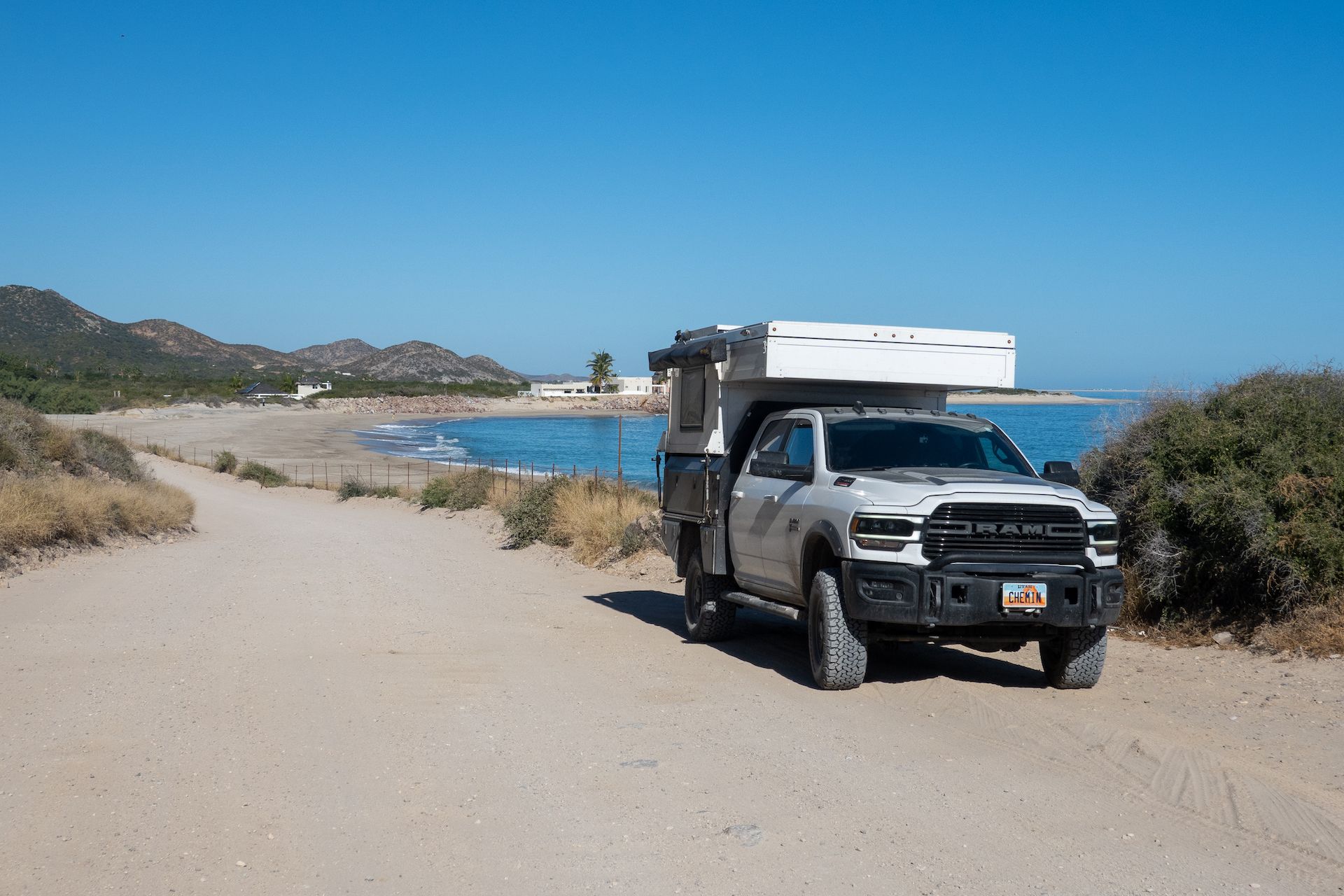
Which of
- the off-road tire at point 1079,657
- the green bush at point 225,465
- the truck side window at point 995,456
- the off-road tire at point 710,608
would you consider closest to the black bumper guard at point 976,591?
the off-road tire at point 1079,657

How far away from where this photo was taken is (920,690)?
8.73 metres

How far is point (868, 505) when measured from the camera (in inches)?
324

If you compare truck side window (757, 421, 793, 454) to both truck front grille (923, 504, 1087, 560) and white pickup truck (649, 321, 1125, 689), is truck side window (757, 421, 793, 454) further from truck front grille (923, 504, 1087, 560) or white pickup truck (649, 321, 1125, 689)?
truck front grille (923, 504, 1087, 560)

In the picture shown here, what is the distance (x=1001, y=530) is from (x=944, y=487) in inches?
18.7

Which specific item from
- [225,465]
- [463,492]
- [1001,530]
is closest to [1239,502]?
[1001,530]

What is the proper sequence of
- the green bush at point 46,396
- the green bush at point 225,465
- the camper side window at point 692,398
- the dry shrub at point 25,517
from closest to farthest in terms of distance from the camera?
the camper side window at point 692,398 < the dry shrub at point 25,517 < the green bush at point 225,465 < the green bush at point 46,396

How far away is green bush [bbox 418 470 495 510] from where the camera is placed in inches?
1087

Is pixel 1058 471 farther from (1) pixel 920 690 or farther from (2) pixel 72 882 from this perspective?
(2) pixel 72 882

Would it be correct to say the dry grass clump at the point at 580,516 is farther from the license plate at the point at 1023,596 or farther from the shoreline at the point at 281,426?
the license plate at the point at 1023,596

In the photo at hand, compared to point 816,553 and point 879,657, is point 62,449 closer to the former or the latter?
point 879,657

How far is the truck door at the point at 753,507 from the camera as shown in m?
9.94

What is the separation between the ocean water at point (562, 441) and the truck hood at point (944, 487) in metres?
25.8

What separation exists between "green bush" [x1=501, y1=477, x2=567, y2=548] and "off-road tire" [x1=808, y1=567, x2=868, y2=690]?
12.3m

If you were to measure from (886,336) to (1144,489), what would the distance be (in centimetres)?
318
